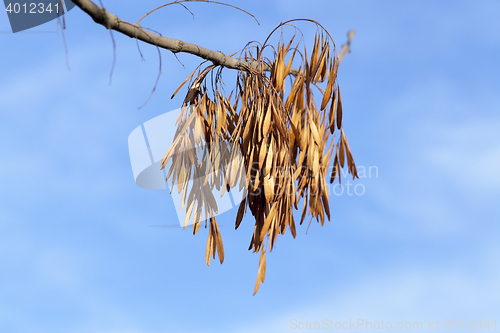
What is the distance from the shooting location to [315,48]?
2.67 m

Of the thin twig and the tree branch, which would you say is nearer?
the tree branch

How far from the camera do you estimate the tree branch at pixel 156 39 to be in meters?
1.80

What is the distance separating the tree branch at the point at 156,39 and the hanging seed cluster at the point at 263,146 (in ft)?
0.26

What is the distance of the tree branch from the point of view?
70.8 inches

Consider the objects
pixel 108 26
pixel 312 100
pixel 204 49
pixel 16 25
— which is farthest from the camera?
pixel 312 100

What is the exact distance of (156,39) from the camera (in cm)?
212

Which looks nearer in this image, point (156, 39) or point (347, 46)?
point (156, 39)

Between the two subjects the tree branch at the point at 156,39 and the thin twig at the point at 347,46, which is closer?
the tree branch at the point at 156,39

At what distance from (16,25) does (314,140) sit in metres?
1.47

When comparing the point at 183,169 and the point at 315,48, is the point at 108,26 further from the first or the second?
the point at 315,48

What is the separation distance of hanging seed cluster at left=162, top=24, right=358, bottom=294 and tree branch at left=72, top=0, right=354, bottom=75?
3.2 inches

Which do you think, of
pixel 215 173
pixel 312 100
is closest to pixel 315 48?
pixel 312 100

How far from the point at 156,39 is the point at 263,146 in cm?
72

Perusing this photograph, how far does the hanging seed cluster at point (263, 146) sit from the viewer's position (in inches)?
98.3
